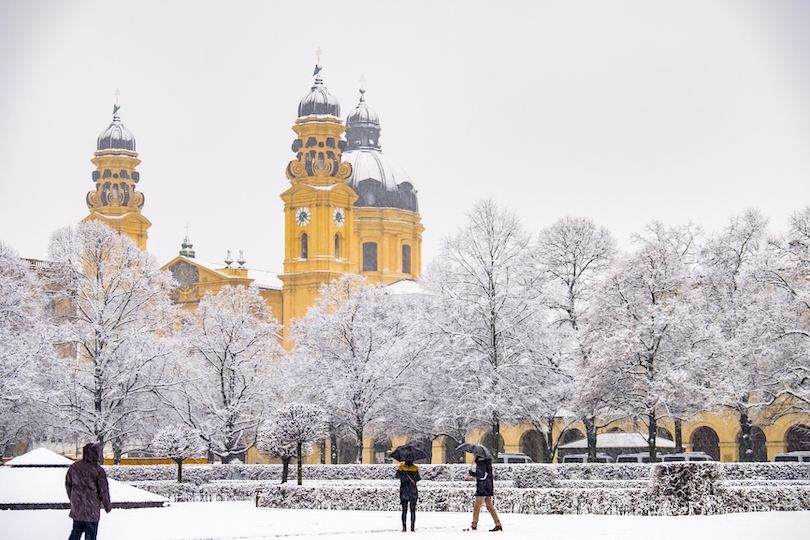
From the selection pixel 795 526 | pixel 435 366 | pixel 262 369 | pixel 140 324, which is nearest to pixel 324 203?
pixel 262 369

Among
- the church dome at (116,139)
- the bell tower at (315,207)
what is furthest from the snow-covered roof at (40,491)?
the church dome at (116,139)

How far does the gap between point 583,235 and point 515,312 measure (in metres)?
5.77

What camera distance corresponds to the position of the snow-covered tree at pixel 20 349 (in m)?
41.9

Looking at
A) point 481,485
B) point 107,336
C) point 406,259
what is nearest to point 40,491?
point 481,485

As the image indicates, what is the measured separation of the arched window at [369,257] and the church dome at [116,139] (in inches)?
877

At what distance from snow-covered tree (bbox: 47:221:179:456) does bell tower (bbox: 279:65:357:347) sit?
26.1 metres

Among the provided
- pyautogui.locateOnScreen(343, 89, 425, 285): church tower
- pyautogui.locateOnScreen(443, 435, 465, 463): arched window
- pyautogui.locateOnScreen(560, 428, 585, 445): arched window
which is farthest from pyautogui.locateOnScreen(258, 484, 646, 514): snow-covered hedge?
pyautogui.locateOnScreen(343, 89, 425, 285): church tower

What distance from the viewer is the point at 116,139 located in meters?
88.8

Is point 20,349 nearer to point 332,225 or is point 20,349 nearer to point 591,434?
point 591,434

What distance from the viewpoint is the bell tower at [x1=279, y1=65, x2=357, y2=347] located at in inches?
2950

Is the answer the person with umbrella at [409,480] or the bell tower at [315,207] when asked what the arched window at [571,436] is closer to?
the bell tower at [315,207]

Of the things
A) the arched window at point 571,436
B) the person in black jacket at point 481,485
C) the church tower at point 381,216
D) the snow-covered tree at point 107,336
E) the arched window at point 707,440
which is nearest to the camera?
the person in black jacket at point 481,485

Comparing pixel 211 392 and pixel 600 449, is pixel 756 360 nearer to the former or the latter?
pixel 600 449

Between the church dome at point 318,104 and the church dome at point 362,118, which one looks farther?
the church dome at point 362,118
